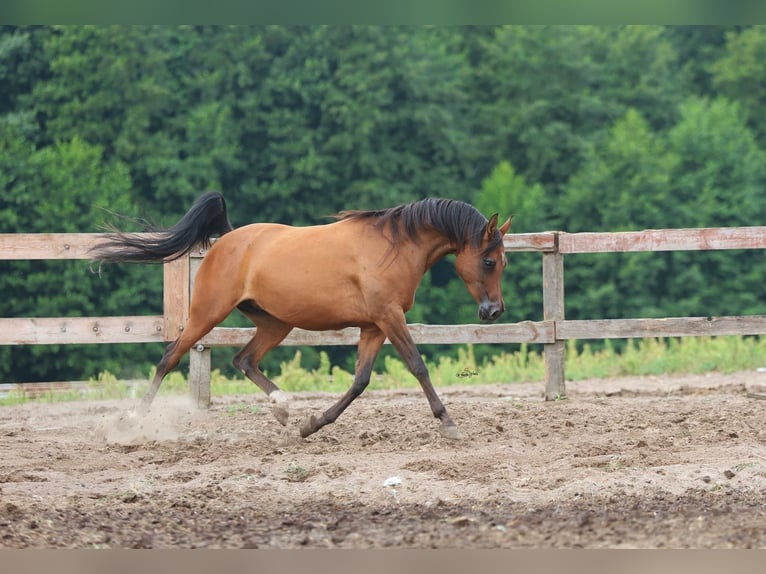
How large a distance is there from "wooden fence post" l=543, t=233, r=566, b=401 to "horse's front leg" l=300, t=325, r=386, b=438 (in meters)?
2.53

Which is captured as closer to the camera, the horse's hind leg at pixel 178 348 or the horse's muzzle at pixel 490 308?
the horse's muzzle at pixel 490 308

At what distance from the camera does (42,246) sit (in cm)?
916

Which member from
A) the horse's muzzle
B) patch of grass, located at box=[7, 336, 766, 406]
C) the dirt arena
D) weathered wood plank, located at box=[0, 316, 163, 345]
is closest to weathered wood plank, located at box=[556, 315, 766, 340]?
the dirt arena

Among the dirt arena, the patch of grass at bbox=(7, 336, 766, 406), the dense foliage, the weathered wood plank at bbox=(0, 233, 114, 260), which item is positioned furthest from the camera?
the dense foliage

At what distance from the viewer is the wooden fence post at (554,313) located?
9.53m

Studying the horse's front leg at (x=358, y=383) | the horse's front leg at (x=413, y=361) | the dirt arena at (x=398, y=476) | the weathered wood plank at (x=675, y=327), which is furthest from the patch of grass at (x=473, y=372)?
the horse's front leg at (x=413, y=361)

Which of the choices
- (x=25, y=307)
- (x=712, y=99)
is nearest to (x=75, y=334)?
(x=25, y=307)

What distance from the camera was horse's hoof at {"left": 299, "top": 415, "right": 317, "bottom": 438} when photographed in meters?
7.30

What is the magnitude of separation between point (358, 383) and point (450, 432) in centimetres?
71

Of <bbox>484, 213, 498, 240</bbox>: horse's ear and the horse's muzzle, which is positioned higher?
<bbox>484, 213, 498, 240</bbox>: horse's ear

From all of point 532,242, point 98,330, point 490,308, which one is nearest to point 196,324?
point 98,330

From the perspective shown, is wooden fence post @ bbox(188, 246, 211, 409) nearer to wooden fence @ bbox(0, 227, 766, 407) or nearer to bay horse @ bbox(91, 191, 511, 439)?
wooden fence @ bbox(0, 227, 766, 407)

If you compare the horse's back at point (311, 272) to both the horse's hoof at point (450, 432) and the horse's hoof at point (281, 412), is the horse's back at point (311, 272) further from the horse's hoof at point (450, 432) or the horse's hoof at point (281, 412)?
the horse's hoof at point (450, 432)

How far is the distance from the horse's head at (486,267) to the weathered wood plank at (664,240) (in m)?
2.44
